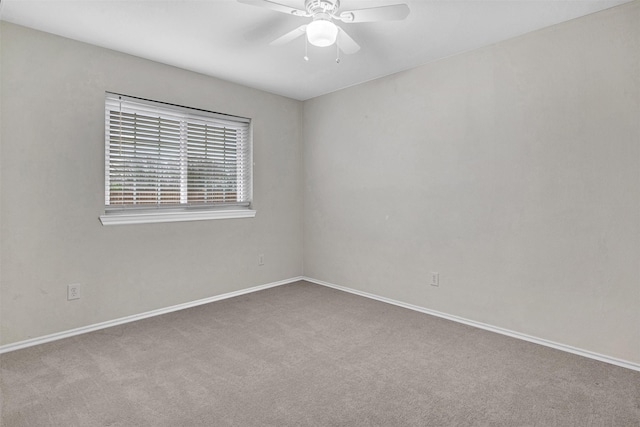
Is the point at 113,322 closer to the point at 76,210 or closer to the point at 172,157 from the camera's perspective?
the point at 76,210

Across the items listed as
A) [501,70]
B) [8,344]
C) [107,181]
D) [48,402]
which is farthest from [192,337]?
[501,70]

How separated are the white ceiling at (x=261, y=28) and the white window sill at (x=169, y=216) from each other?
1.39m

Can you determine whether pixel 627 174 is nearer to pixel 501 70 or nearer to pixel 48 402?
pixel 501 70

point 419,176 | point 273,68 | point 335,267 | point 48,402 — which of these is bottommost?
point 48,402

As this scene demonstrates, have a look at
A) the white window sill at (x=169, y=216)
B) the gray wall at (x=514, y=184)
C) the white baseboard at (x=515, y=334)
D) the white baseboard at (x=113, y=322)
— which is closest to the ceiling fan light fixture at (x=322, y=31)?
the gray wall at (x=514, y=184)

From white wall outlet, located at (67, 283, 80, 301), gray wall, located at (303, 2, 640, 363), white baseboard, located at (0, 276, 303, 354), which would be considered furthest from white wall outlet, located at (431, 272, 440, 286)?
white wall outlet, located at (67, 283, 80, 301)

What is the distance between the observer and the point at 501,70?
2777 mm

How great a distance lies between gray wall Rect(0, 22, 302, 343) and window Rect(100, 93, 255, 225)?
10cm

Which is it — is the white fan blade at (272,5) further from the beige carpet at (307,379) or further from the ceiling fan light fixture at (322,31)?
the beige carpet at (307,379)

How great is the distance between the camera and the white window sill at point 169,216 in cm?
294

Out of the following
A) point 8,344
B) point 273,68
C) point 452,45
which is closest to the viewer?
point 8,344

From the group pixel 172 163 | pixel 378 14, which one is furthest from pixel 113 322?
pixel 378 14

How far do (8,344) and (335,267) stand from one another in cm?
295

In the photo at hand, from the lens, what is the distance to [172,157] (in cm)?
335
